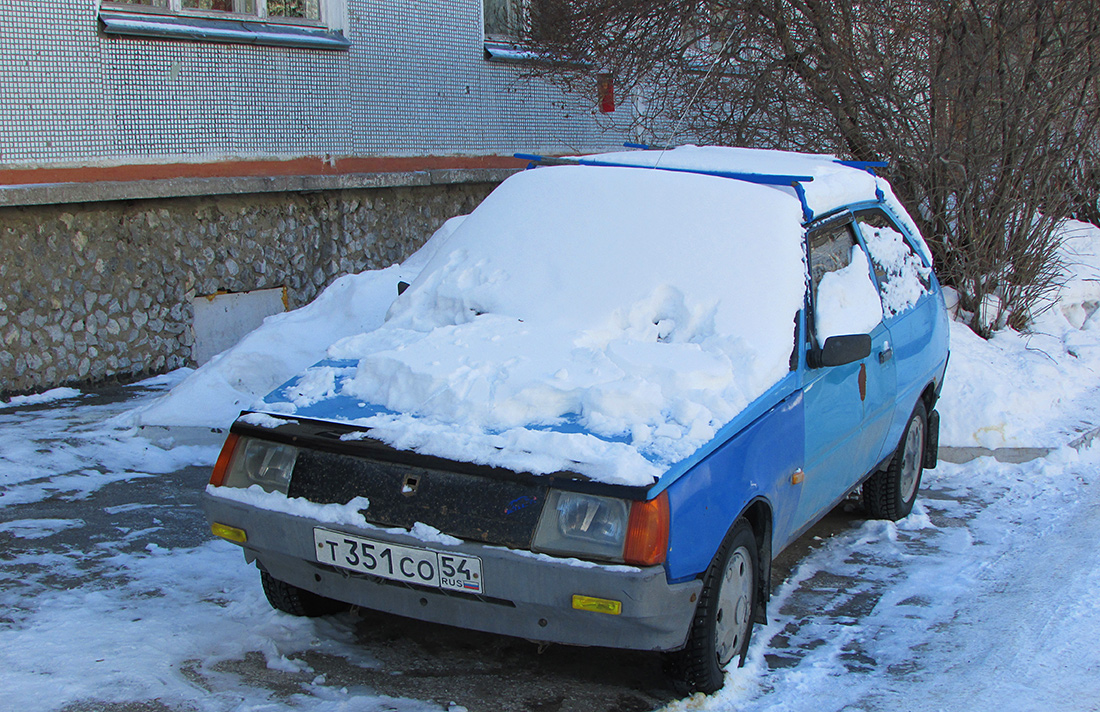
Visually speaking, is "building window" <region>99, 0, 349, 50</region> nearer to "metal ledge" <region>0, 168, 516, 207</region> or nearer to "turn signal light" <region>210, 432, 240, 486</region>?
"metal ledge" <region>0, 168, 516, 207</region>

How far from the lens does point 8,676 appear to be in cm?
311

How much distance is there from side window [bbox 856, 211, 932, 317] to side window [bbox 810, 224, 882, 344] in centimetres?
17

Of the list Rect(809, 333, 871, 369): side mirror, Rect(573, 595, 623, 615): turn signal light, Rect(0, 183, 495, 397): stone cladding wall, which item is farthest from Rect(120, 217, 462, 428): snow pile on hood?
Rect(573, 595, 623, 615): turn signal light

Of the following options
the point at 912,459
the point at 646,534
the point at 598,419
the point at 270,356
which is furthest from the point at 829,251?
the point at 270,356

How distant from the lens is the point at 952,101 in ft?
25.8

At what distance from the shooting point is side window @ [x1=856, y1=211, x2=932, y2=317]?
4.65m

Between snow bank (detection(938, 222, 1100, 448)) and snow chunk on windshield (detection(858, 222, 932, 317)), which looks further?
snow bank (detection(938, 222, 1100, 448))

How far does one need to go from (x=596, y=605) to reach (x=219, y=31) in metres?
6.63

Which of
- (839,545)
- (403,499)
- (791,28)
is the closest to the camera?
(403,499)

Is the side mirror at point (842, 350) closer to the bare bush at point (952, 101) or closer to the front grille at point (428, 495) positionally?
the front grille at point (428, 495)

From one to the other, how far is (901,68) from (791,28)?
964mm

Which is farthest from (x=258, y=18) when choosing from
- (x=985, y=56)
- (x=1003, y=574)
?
(x=1003, y=574)

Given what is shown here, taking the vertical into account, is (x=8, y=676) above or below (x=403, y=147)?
below

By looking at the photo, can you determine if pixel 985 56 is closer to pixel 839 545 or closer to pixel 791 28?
pixel 791 28
